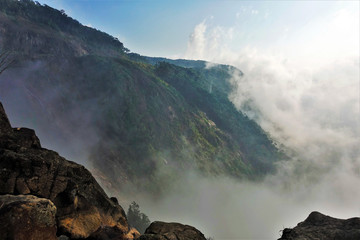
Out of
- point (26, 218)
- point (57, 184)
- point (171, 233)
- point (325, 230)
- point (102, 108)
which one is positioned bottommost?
point (26, 218)

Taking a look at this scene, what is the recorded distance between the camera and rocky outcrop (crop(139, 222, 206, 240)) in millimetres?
13211

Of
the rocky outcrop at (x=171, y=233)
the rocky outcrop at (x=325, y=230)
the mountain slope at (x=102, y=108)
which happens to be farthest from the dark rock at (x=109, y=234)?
the mountain slope at (x=102, y=108)

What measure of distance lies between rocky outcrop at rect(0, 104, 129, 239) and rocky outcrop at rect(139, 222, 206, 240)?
5.43 m

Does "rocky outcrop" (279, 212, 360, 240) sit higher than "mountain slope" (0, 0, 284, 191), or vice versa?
"mountain slope" (0, 0, 284, 191)

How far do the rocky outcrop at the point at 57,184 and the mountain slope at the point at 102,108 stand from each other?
74857mm

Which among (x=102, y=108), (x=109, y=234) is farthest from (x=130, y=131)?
(x=109, y=234)

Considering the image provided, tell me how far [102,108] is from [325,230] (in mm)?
114521

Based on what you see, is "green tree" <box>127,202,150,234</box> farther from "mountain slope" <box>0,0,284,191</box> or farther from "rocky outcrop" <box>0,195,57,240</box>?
"rocky outcrop" <box>0,195,57,240</box>

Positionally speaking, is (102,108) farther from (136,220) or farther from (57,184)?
(57,184)

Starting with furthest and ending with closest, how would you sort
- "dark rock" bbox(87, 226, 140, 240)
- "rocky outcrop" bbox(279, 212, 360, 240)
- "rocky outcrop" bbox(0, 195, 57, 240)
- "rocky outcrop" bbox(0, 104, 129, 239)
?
"dark rock" bbox(87, 226, 140, 240) → "rocky outcrop" bbox(0, 104, 129, 239) → "rocky outcrop" bbox(279, 212, 360, 240) → "rocky outcrop" bbox(0, 195, 57, 240)

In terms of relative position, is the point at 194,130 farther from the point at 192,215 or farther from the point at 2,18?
the point at 2,18

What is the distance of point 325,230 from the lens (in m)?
12.9

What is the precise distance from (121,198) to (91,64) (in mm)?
80151

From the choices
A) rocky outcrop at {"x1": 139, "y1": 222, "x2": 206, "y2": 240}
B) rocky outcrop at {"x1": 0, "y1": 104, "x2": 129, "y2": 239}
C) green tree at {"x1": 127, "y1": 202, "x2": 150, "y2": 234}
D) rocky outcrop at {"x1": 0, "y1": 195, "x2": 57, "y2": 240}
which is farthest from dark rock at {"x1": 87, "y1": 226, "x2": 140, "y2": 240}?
green tree at {"x1": 127, "y1": 202, "x2": 150, "y2": 234}
